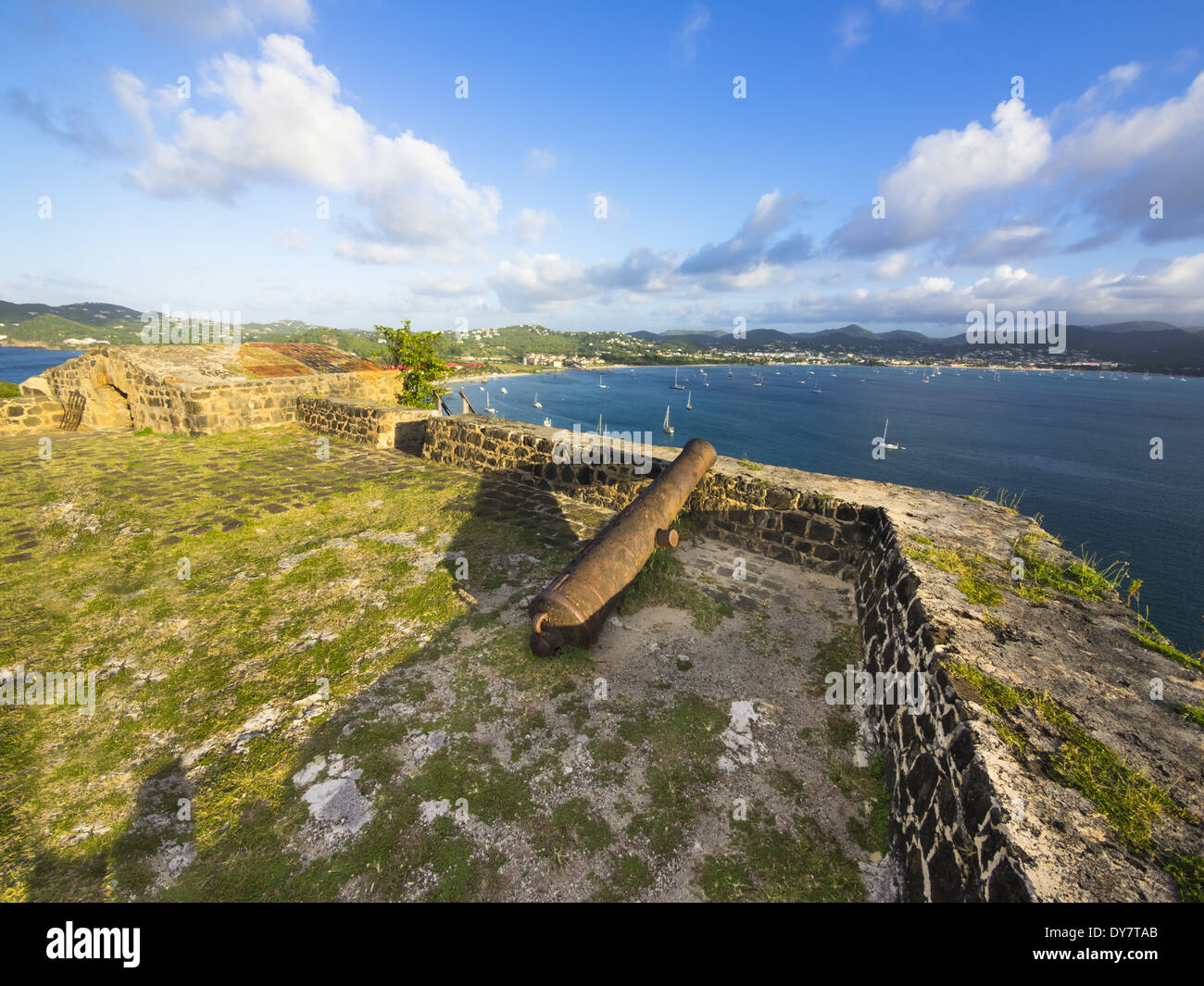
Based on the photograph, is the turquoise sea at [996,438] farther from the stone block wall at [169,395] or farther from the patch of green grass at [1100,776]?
the stone block wall at [169,395]

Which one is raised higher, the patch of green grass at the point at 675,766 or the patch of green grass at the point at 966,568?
the patch of green grass at the point at 966,568

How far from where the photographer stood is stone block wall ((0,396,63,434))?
34.2ft

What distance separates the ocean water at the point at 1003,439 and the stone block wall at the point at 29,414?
23157 mm

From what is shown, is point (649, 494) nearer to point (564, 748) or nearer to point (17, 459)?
point (564, 748)

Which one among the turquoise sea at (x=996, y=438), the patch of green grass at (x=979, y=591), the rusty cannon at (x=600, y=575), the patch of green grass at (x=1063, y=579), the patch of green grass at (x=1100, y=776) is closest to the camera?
the patch of green grass at (x=1100, y=776)

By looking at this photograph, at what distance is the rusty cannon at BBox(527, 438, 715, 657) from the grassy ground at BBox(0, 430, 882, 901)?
35 cm

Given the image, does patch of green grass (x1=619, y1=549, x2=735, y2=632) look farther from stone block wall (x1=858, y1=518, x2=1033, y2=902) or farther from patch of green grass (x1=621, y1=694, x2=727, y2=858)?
stone block wall (x1=858, y1=518, x2=1033, y2=902)

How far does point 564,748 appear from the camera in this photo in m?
3.21

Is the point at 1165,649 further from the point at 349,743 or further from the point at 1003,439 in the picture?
the point at 1003,439

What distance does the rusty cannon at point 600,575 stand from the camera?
3738 mm

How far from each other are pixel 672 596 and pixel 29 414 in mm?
15537

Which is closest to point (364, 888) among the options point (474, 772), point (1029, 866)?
point (474, 772)

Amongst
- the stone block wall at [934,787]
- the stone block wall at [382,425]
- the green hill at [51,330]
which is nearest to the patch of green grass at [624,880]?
the stone block wall at [934,787]
